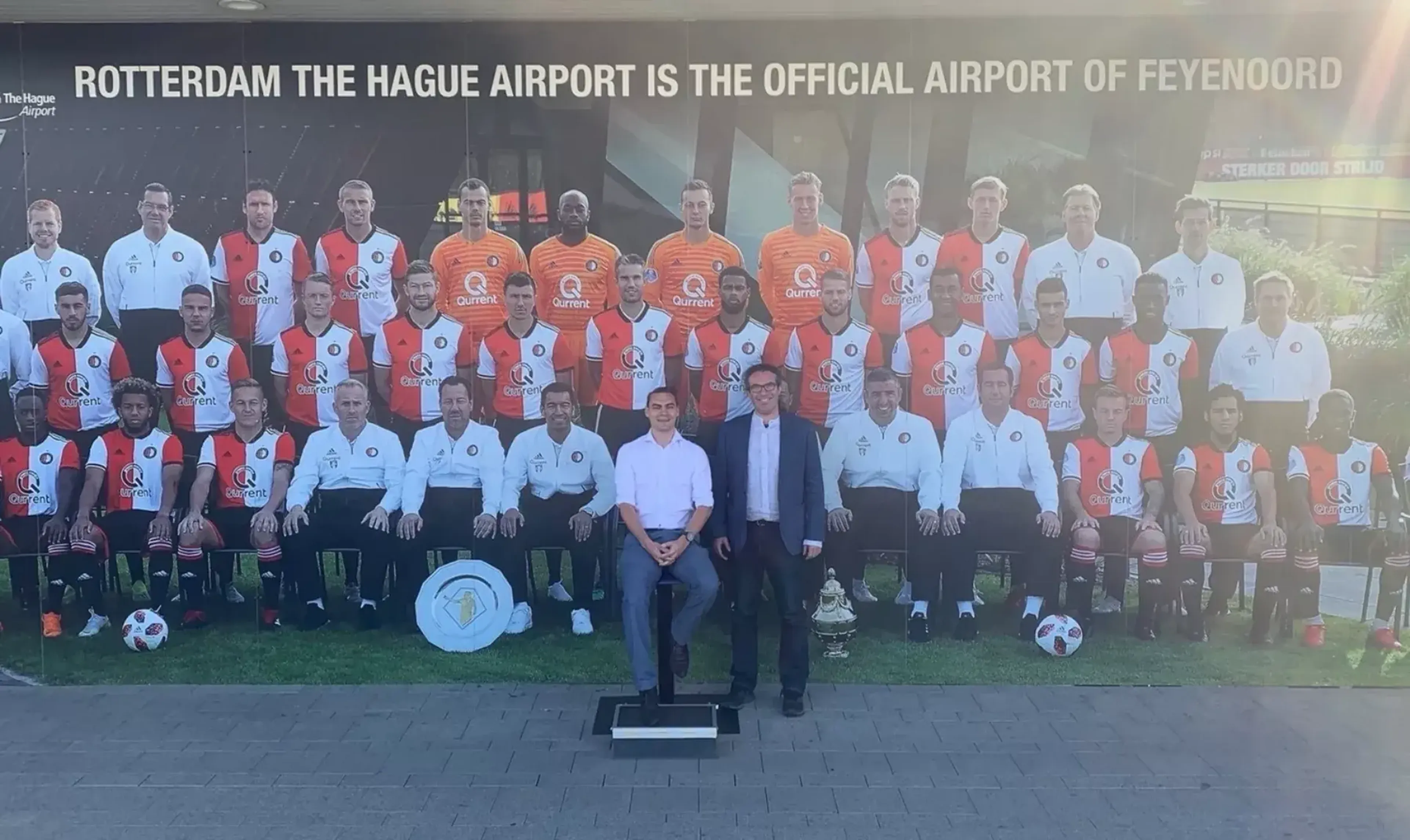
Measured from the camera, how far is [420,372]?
6.75 metres

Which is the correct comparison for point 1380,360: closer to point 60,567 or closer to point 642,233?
point 642,233

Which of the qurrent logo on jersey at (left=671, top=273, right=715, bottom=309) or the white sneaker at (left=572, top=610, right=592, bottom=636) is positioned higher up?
the qurrent logo on jersey at (left=671, top=273, right=715, bottom=309)

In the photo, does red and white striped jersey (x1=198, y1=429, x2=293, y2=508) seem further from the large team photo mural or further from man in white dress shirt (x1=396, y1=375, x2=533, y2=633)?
man in white dress shirt (x1=396, y1=375, x2=533, y2=633)

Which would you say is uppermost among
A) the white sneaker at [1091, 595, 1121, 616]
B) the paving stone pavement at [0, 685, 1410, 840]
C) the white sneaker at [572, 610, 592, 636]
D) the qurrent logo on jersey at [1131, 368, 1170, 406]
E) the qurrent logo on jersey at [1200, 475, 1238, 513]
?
the qurrent logo on jersey at [1131, 368, 1170, 406]

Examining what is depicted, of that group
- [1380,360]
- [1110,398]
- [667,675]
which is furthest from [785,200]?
[1380,360]

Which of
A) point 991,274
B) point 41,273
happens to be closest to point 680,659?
point 991,274

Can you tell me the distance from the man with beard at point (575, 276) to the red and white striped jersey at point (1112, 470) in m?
2.74

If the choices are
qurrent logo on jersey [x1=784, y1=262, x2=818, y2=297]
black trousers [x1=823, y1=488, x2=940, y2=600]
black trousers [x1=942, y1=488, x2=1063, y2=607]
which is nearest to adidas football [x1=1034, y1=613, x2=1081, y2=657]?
black trousers [x1=942, y1=488, x2=1063, y2=607]

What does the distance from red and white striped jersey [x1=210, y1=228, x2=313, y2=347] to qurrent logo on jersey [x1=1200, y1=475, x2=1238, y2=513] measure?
5.28m

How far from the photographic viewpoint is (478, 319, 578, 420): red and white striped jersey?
22.1ft

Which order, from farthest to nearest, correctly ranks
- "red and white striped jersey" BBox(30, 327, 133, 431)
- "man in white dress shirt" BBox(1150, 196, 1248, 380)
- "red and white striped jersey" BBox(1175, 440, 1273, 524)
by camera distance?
"red and white striped jersey" BBox(30, 327, 133, 431) → "red and white striped jersey" BBox(1175, 440, 1273, 524) → "man in white dress shirt" BBox(1150, 196, 1248, 380)

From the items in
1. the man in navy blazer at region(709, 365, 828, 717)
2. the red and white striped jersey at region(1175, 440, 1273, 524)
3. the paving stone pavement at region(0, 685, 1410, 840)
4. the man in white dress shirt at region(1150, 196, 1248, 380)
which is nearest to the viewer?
the paving stone pavement at region(0, 685, 1410, 840)

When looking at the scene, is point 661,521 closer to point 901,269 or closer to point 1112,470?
point 901,269

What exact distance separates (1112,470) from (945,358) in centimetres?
114
